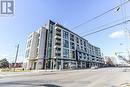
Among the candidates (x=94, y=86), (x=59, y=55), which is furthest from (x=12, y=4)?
(x=59, y=55)

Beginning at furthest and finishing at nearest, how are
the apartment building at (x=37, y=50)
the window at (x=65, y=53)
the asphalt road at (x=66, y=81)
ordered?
A: the window at (x=65, y=53) → the apartment building at (x=37, y=50) → the asphalt road at (x=66, y=81)

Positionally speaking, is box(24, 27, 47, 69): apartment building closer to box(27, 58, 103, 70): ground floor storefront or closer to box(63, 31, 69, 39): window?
box(27, 58, 103, 70): ground floor storefront

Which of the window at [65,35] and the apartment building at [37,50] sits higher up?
the window at [65,35]

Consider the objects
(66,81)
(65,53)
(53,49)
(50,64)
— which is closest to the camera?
(66,81)

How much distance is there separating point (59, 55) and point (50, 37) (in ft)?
34.6

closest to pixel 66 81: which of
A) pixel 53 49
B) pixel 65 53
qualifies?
pixel 53 49

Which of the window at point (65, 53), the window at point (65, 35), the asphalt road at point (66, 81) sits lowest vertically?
the asphalt road at point (66, 81)

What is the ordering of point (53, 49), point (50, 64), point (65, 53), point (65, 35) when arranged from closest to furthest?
point (50, 64) → point (53, 49) → point (65, 53) → point (65, 35)

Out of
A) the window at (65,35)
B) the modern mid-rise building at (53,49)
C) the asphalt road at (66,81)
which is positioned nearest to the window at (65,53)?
the modern mid-rise building at (53,49)

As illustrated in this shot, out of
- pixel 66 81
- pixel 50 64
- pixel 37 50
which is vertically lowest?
pixel 66 81

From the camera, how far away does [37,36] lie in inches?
3098

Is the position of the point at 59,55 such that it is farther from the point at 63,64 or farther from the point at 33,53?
the point at 33,53

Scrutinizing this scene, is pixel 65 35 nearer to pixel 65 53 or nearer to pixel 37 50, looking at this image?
pixel 65 53

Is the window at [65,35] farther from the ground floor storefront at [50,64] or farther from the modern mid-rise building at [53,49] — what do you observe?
the ground floor storefront at [50,64]
